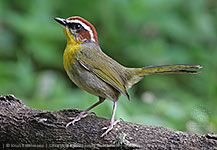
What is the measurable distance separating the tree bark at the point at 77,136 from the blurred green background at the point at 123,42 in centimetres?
222

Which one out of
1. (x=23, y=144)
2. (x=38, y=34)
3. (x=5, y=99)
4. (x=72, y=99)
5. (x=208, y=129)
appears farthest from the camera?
(x=38, y=34)

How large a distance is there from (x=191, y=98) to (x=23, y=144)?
3320 millimetres

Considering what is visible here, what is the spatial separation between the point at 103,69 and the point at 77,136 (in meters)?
0.99

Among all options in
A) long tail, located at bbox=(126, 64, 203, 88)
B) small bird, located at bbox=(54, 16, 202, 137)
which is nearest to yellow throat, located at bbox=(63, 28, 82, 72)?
small bird, located at bbox=(54, 16, 202, 137)

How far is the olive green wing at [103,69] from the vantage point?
3650mm

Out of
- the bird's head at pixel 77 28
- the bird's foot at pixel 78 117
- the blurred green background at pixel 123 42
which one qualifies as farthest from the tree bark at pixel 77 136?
the blurred green background at pixel 123 42

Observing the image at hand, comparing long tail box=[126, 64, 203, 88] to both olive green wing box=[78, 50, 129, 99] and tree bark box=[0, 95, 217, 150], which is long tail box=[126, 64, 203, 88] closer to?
olive green wing box=[78, 50, 129, 99]

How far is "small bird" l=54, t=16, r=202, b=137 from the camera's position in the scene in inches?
142

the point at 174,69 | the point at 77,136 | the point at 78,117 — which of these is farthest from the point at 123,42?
the point at 77,136

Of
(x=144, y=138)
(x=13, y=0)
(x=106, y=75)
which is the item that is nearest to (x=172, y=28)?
(x=13, y=0)

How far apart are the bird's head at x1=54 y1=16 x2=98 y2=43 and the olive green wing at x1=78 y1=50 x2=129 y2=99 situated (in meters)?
0.25

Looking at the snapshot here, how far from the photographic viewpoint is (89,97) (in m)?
4.67

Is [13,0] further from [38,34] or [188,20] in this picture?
[188,20]

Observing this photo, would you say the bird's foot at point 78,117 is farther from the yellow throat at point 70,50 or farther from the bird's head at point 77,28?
the bird's head at point 77,28
